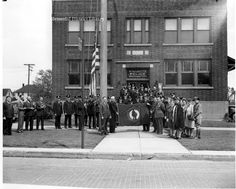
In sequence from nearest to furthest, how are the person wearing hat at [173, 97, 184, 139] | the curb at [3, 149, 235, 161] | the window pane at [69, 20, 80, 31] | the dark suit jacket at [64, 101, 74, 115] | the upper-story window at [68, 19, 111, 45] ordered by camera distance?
1. the curb at [3, 149, 235, 161]
2. the person wearing hat at [173, 97, 184, 139]
3. the dark suit jacket at [64, 101, 74, 115]
4. the upper-story window at [68, 19, 111, 45]
5. the window pane at [69, 20, 80, 31]

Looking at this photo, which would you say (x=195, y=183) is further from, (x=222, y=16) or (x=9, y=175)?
(x=222, y=16)

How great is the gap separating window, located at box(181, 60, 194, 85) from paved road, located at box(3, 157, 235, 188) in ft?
63.8

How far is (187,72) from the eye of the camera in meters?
31.8

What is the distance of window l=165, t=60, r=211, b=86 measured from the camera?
31.6m

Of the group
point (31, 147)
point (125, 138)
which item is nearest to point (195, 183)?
point (31, 147)

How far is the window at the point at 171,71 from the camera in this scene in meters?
31.8

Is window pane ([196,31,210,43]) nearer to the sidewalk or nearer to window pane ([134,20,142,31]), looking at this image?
window pane ([134,20,142,31])

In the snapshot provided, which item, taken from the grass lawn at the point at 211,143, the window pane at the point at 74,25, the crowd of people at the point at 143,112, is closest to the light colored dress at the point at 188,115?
the crowd of people at the point at 143,112

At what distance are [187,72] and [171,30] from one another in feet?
10.9

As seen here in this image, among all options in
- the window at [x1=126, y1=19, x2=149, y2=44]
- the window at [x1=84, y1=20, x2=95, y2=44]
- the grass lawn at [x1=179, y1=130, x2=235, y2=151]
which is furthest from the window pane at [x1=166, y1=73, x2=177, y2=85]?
the grass lawn at [x1=179, y1=130, x2=235, y2=151]

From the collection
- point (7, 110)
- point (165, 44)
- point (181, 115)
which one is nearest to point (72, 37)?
point (165, 44)

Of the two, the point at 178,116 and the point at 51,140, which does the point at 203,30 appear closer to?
the point at 178,116

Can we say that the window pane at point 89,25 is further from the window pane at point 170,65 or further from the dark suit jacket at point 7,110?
the dark suit jacket at point 7,110

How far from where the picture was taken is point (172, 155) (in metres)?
13.3
